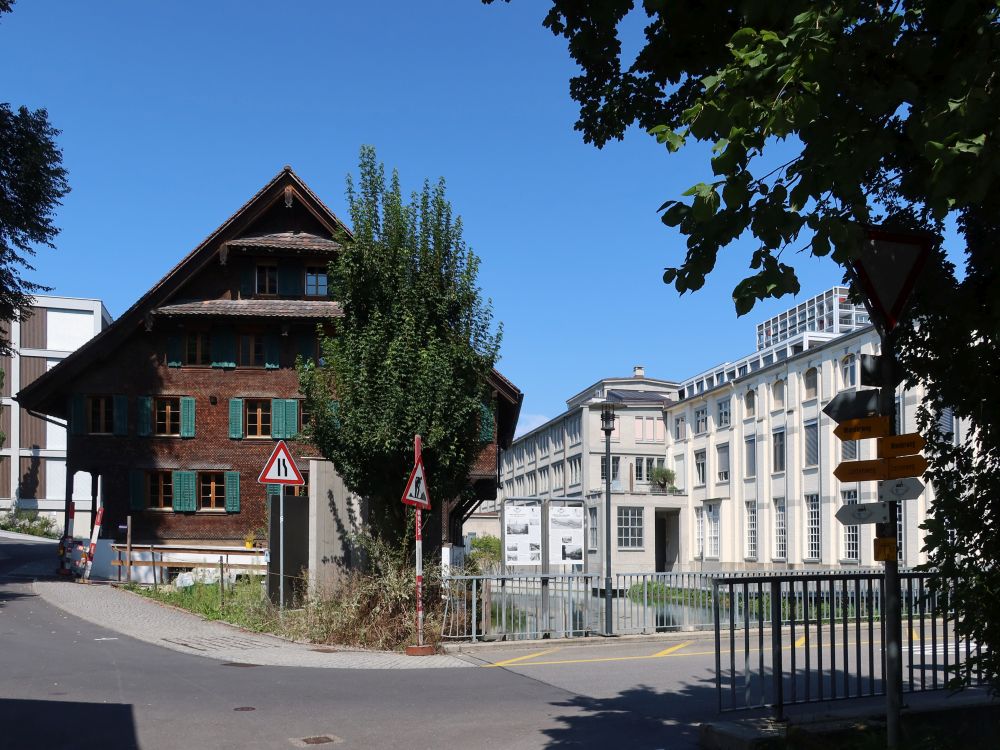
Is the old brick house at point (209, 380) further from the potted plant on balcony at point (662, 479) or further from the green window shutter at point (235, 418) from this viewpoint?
the potted plant on balcony at point (662, 479)

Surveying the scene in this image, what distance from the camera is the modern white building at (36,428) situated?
3031 inches

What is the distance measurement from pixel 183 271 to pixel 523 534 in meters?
20.0

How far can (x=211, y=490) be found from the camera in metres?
35.3

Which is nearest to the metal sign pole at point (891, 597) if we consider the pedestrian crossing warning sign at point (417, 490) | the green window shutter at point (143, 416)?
the pedestrian crossing warning sign at point (417, 490)

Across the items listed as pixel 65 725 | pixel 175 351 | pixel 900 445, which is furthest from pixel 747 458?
pixel 900 445

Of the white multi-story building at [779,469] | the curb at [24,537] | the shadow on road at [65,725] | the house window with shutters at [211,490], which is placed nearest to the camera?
the shadow on road at [65,725]

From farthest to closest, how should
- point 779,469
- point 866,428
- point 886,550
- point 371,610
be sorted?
point 779,469, point 371,610, point 866,428, point 886,550

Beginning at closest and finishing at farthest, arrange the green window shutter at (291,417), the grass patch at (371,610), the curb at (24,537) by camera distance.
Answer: the grass patch at (371,610) < the green window shutter at (291,417) < the curb at (24,537)

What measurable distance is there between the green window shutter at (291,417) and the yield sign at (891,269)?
29932 mm

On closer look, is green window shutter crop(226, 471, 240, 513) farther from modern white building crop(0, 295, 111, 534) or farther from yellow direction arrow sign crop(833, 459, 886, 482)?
modern white building crop(0, 295, 111, 534)

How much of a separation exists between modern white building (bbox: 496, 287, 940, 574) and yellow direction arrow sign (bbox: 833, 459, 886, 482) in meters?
28.9

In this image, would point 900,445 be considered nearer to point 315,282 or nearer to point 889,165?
point 889,165

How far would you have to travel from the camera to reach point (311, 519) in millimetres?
17922

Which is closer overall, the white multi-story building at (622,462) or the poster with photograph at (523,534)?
the poster with photograph at (523,534)
